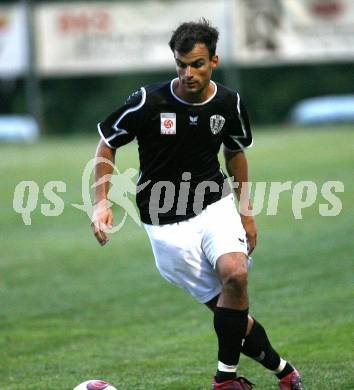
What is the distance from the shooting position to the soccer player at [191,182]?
584 centimetres

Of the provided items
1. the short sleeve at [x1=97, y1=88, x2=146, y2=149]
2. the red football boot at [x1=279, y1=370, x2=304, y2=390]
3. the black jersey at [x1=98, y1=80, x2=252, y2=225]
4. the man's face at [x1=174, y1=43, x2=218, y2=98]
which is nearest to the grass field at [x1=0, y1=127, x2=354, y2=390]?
the red football boot at [x1=279, y1=370, x2=304, y2=390]

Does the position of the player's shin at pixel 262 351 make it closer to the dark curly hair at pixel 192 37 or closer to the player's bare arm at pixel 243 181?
the player's bare arm at pixel 243 181

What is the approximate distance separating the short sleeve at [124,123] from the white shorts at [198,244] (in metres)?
0.52

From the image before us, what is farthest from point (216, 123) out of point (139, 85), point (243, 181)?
point (139, 85)

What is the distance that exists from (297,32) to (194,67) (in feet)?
114

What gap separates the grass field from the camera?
712 cm

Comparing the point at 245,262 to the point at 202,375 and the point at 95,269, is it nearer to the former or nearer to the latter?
the point at 202,375

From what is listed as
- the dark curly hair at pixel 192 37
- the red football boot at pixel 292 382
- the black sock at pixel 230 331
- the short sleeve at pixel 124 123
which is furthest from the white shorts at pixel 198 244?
the dark curly hair at pixel 192 37

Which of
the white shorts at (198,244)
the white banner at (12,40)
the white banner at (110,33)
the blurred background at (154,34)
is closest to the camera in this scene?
the white shorts at (198,244)

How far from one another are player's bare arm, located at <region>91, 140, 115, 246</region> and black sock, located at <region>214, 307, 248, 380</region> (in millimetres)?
735

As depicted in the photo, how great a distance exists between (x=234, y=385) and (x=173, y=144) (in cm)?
134

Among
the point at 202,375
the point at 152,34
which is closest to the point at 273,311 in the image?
the point at 202,375

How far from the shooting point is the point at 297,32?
3997 cm

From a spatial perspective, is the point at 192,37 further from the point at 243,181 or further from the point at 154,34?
the point at 154,34
